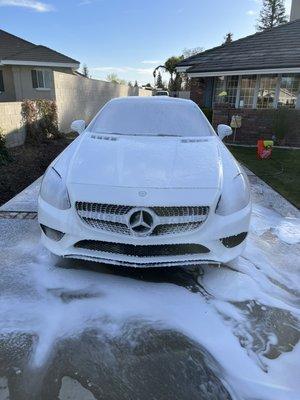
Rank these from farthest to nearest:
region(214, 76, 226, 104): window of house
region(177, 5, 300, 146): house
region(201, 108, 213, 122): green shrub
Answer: region(201, 108, 213, 122): green shrub < region(214, 76, 226, 104): window of house < region(177, 5, 300, 146): house

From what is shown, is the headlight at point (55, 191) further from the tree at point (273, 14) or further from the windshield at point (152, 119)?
the tree at point (273, 14)

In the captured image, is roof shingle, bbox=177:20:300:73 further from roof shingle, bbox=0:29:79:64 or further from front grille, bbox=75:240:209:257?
front grille, bbox=75:240:209:257

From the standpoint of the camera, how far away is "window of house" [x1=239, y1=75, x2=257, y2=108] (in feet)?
46.3

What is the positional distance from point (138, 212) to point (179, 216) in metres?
0.31

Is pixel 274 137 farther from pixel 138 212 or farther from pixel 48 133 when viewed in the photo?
pixel 138 212

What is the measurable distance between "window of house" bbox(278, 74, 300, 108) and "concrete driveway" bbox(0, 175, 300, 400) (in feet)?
36.7

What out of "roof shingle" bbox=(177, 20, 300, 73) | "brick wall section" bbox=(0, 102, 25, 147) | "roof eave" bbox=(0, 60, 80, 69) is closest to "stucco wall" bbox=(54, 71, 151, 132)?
"roof eave" bbox=(0, 60, 80, 69)

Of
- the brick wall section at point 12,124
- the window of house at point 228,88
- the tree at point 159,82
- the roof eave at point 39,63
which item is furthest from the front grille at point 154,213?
the tree at point 159,82

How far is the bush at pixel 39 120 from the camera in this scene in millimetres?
9711

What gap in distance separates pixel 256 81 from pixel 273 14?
44.7 meters

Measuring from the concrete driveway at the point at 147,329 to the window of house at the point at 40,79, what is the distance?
1765 centimetres

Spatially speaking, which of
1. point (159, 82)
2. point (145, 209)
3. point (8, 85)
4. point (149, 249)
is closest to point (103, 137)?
point (145, 209)

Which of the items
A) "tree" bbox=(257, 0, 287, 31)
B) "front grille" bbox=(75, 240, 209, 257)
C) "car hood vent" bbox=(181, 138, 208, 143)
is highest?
"tree" bbox=(257, 0, 287, 31)

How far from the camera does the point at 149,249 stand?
2.88 meters
